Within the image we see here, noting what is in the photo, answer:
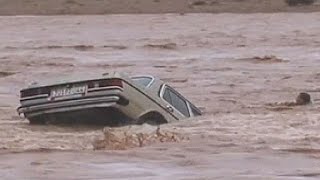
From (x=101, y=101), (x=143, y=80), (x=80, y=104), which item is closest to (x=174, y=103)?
(x=143, y=80)

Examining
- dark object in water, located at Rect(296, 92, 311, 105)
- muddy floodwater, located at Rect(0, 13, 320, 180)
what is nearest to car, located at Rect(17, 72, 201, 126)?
muddy floodwater, located at Rect(0, 13, 320, 180)

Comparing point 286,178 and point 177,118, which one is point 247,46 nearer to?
point 177,118

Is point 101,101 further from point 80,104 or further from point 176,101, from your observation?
point 176,101

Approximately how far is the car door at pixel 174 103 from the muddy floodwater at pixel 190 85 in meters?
0.28

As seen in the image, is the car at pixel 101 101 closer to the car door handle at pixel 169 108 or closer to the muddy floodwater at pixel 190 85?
the car door handle at pixel 169 108

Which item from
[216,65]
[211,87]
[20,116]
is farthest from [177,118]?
[216,65]

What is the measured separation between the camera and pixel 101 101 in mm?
14219

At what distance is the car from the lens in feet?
46.5

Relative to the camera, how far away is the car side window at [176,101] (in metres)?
14.9

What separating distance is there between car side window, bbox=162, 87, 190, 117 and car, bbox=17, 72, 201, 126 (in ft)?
0.06

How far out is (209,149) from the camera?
11.8 metres

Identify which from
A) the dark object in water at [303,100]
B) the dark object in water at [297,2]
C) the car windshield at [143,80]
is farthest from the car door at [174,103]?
the dark object in water at [297,2]

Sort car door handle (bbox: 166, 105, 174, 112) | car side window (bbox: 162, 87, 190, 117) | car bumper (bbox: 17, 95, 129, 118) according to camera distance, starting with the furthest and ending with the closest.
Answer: car side window (bbox: 162, 87, 190, 117) < car door handle (bbox: 166, 105, 174, 112) < car bumper (bbox: 17, 95, 129, 118)

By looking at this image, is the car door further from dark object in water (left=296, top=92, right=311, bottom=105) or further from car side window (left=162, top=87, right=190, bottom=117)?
dark object in water (left=296, top=92, right=311, bottom=105)
